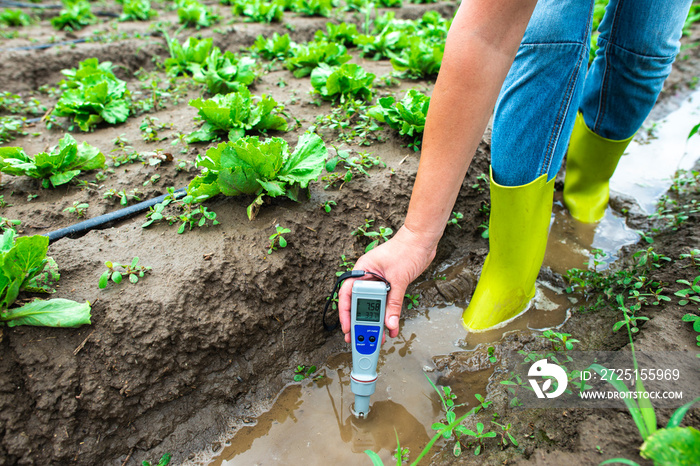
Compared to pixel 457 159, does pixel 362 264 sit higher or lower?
lower

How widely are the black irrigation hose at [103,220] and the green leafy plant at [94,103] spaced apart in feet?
3.85

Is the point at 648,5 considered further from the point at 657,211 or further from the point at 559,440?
the point at 559,440

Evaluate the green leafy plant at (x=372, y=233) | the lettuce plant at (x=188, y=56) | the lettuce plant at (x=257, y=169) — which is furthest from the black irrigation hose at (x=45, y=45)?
the green leafy plant at (x=372, y=233)

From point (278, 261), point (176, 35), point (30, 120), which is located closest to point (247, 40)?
point (176, 35)

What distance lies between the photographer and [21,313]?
55.3 inches

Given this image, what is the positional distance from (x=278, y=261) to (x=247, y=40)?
13.1 ft

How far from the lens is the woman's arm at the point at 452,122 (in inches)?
44.3

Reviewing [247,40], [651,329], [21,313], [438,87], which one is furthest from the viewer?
[247,40]

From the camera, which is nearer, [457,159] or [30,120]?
[457,159]

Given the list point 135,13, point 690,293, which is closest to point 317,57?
point 690,293

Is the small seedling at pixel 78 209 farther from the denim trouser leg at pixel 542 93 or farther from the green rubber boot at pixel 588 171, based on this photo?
the green rubber boot at pixel 588 171

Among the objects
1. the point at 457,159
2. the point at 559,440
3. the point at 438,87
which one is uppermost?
the point at 438,87

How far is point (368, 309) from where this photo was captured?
4.54ft

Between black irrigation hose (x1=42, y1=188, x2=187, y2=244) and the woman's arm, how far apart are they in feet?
4.09
